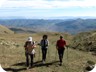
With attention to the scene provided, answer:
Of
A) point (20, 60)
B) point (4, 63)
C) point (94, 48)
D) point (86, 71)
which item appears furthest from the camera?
point (94, 48)

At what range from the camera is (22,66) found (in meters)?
23.8

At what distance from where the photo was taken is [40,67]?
23625mm

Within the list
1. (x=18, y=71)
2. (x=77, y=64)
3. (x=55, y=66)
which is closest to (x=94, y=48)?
(x=77, y=64)

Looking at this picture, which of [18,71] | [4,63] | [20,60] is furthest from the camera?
[20,60]

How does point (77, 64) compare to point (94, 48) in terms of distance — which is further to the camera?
point (94, 48)

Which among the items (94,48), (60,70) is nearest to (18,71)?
(60,70)

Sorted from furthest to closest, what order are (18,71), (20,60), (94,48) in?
(94,48), (20,60), (18,71)

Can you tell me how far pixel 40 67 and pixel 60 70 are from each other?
5.85 ft

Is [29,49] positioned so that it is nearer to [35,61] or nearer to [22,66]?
[22,66]

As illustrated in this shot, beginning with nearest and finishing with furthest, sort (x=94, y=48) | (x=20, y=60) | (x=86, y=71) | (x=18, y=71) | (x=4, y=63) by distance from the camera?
(x=18, y=71), (x=86, y=71), (x=4, y=63), (x=20, y=60), (x=94, y=48)

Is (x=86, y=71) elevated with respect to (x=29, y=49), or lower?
lower

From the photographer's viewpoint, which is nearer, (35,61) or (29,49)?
(29,49)

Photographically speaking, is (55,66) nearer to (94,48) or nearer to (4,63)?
(4,63)

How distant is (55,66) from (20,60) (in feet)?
15.1
